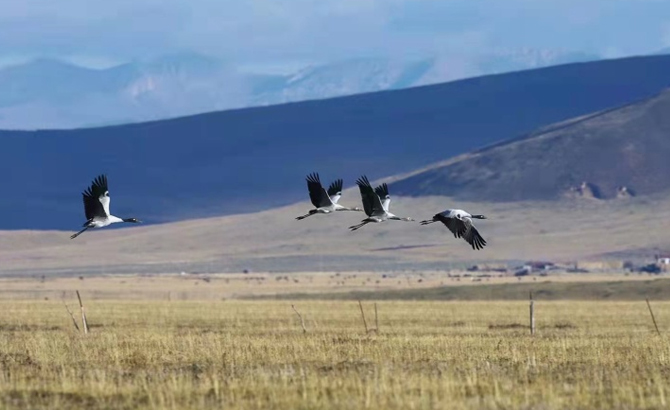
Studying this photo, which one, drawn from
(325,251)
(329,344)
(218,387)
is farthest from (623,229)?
(218,387)

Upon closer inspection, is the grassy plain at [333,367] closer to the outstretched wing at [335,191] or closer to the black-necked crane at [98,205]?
the black-necked crane at [98,205]

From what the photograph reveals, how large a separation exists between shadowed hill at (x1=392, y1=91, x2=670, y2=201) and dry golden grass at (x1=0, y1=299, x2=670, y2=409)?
12706cm

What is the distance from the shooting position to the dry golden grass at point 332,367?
18266 mm

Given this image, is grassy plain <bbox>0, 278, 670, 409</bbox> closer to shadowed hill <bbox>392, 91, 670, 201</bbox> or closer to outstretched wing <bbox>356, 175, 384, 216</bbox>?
outstretched wing <bbox>356, 175, 384, 216</bbox>

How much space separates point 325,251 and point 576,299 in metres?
73.3

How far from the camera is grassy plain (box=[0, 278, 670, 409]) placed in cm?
1827

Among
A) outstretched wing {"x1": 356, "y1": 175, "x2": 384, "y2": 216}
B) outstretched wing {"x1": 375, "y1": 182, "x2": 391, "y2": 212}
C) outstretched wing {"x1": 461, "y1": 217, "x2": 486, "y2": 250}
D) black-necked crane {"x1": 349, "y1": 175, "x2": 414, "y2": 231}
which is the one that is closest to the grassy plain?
outstretched wing {"x1": 461, "y1": 217, "x2": 486, "y2": 250}

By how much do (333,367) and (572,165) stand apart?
501ft

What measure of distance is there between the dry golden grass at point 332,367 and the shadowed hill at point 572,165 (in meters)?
127

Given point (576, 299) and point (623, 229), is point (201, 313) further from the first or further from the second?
point (623, 229)

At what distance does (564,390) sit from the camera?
19.4 meters

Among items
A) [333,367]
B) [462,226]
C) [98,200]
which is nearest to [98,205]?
[98,200]

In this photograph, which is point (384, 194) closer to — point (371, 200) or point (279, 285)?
point (371, 200)

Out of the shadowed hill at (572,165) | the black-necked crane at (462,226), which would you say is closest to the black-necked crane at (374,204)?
the black-necked crane at (462,226)
